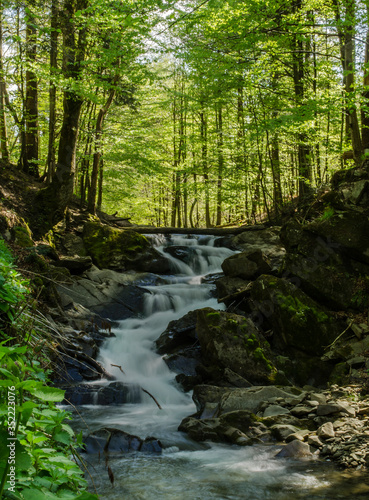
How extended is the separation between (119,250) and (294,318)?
6.84 m

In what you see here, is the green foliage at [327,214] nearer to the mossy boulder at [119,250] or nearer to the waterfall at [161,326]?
the waterfall at [161,326]

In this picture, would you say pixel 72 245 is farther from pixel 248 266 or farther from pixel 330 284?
pixel 330 284

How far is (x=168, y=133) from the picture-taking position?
74.2 feet

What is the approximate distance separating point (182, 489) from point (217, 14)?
1109cm

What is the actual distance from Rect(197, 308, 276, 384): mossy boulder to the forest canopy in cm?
497

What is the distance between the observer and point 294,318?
25.1 feet

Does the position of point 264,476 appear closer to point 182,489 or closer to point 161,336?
point 182,489

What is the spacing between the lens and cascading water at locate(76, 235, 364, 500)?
3.80 meters

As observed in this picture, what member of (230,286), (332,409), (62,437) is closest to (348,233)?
(230,286)

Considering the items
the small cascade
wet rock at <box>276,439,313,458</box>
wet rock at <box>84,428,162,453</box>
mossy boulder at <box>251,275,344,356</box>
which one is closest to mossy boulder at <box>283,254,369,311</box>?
mossy boulder at <box>251,275,344,356</box>

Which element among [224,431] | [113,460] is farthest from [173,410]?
[113,460]

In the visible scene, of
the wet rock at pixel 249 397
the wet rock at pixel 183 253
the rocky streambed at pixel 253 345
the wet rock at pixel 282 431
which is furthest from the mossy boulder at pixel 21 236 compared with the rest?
the wet rock at pixel 282 431

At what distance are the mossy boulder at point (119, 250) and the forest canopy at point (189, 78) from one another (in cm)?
143

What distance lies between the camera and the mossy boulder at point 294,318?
7.56 meters
